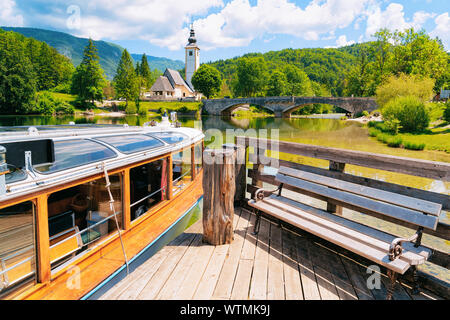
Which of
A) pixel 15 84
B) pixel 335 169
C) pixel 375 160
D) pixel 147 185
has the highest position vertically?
pixel 15 84

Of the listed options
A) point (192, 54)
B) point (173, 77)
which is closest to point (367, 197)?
point (173, 77)

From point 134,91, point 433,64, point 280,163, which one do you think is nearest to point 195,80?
point 134,91

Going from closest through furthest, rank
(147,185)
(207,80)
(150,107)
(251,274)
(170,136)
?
(251,274) < (147,185) < (170,136) < (150,107) < (207,80)

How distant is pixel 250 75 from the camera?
257 feet

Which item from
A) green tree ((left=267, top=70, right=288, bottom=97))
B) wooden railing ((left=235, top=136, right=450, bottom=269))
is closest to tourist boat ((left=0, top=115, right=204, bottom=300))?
wooden railing ((left=235, top=136, right=450, bottom=269))

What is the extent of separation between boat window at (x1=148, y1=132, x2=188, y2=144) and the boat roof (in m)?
0.05

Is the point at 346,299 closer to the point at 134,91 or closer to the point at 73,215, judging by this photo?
the point at 73,215

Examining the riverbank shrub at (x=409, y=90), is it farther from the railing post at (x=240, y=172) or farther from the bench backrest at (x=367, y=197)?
the bench backrest at (x=367, y=197)

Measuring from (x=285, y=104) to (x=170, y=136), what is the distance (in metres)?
55.3

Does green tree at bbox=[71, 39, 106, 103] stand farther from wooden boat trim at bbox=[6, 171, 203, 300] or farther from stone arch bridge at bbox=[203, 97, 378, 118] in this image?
wooden boat trim at bbox=[6, 171, 203, 300]

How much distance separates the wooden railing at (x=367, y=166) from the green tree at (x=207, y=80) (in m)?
70.8

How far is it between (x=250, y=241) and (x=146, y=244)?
153 cm

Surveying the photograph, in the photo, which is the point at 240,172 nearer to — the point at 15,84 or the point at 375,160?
the point at 375,160

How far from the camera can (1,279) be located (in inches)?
99.5
